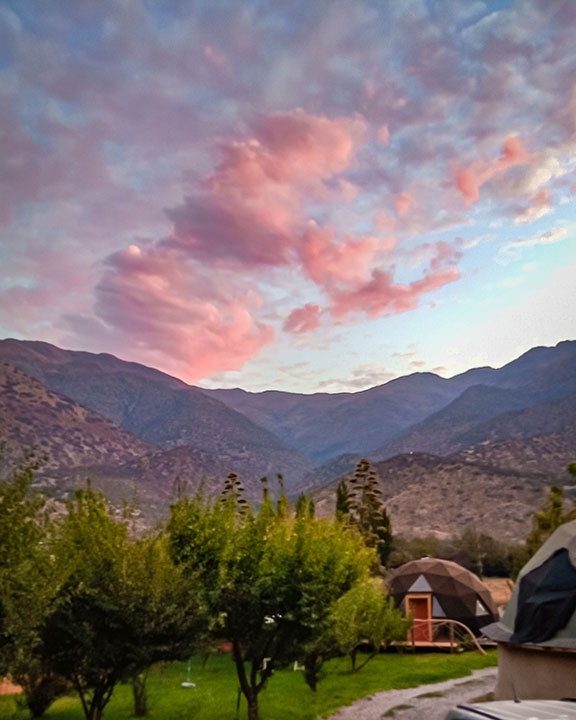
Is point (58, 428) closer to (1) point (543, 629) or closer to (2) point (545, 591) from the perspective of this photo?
(2) point (545, 591)

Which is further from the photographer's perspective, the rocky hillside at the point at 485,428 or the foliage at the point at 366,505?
the rocky hillside at the point at 485,428

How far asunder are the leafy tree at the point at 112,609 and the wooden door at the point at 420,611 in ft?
105

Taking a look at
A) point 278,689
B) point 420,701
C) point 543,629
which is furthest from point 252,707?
point 278,689

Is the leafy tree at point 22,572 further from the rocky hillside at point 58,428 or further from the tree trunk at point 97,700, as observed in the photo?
the rocky hillside at point 58,428

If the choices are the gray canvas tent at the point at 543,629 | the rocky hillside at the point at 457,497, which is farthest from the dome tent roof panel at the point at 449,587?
the rocky hillside at the point at 457,497

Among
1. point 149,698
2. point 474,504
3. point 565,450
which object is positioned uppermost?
point 565,450

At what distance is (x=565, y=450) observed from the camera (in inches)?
4496

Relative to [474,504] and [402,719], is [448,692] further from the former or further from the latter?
[474,504]

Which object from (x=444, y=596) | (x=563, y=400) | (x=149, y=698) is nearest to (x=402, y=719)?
(x=149, y=698)

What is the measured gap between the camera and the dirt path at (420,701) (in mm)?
23156

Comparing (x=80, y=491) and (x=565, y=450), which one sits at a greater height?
(x=565, y=450)

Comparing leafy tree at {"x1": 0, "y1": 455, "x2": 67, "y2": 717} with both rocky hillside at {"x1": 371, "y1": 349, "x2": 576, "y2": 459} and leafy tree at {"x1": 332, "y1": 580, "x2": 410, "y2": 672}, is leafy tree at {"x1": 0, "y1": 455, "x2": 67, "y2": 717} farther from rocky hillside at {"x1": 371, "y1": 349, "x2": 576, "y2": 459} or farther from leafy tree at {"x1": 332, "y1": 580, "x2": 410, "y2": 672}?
rocky hillside at {"x1": 371, "y1": 349, "x2": 576, "y2": 459}

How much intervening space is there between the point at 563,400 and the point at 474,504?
7023 cm

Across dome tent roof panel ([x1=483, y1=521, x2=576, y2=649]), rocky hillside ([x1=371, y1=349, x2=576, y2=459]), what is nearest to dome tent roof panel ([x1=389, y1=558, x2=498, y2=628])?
dome tent roof panel ([x1=483, y1=521, x2=576, y2=649])
